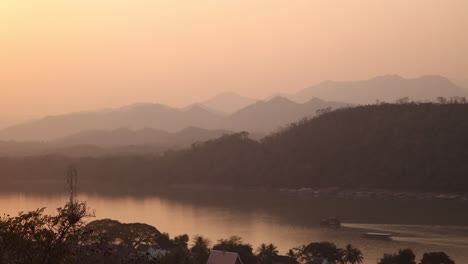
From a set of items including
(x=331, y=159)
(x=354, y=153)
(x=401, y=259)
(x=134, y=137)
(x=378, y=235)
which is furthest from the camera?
(x=134, y=137)

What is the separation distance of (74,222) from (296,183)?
25143 millimetres

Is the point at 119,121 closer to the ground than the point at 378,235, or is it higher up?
higher up

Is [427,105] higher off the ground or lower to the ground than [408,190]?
higher

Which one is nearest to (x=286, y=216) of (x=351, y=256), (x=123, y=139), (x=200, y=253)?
(x=351, y=256)

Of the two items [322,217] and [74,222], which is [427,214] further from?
[74,222]

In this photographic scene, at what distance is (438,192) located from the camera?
976 inches

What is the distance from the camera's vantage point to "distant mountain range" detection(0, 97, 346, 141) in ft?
247

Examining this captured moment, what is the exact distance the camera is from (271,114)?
8425 centimetres

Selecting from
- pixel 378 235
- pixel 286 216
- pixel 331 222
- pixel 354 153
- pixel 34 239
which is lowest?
pixel 378 235

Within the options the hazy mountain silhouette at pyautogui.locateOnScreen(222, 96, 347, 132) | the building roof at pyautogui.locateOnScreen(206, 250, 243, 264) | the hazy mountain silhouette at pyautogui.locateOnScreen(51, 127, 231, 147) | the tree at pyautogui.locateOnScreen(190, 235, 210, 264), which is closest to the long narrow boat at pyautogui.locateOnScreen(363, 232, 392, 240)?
the tree at pyautogui.locateOnScreen(190, 235, 210, 264)

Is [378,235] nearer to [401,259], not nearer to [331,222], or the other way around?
[331,222]

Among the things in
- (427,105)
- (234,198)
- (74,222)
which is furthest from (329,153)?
(74,222)

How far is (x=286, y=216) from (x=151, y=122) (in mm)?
78946

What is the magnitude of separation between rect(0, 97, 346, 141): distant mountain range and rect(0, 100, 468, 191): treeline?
32621mm
